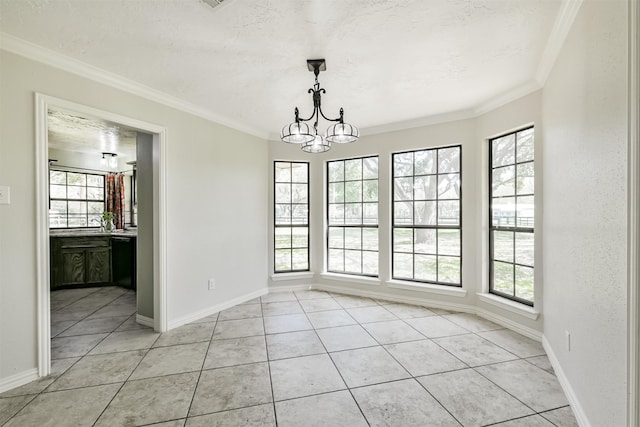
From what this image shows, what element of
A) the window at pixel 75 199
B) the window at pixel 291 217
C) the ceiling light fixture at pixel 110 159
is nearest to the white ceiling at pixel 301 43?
the window at pixel 291 217

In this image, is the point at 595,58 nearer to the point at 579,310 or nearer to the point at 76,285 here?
the point at 579,310

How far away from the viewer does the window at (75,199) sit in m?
5.44

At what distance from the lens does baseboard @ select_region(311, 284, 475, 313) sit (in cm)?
373

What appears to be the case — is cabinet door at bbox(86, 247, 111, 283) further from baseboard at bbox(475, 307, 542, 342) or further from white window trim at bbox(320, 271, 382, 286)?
baseboard at bbox(475, 307, 542, 342)

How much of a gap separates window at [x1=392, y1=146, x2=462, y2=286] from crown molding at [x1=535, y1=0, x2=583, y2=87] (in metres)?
1.37

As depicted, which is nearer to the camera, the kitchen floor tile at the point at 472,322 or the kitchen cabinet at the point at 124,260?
the kitchen floor tile at the point at 472,322

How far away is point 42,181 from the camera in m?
2.25

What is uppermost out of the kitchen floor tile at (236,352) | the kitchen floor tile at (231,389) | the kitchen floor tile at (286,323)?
the kitchen floor tile at (231,389)

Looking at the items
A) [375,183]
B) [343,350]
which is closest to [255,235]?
[375,183]

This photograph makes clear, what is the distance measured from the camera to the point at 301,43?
213 cm

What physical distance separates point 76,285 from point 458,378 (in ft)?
20.1

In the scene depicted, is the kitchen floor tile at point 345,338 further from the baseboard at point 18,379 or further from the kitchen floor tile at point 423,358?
the baseboard at point 18,379


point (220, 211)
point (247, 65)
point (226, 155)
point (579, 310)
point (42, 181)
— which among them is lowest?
point (579, 310)

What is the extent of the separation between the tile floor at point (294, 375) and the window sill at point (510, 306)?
0.24 meters
